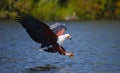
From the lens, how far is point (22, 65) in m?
22.5

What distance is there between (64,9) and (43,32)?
168 feet

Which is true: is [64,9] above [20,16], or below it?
above

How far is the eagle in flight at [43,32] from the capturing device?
21062mm

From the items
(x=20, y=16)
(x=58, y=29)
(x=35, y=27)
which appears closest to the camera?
(x=35, y=27)

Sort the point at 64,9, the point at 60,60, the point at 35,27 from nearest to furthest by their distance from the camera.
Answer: the point at 35,27, the point at 60,60, the point at 64,9

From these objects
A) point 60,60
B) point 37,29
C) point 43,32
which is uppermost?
point 37,29

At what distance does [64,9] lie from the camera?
2852 inches

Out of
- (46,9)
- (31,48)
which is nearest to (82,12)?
(46,9)

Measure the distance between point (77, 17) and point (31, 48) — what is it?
148 feet

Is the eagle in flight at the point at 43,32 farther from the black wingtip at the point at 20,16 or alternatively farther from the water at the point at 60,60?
the water at the point at 60,60

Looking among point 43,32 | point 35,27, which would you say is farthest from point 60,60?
point 35,27

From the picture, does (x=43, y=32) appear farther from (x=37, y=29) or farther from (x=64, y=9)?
(x=64, y=9)

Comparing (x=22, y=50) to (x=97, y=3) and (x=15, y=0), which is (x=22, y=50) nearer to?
(x=15, y=0)

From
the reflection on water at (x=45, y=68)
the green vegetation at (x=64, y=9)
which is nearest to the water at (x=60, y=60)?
the reflection on water at (x=45, y=68)
